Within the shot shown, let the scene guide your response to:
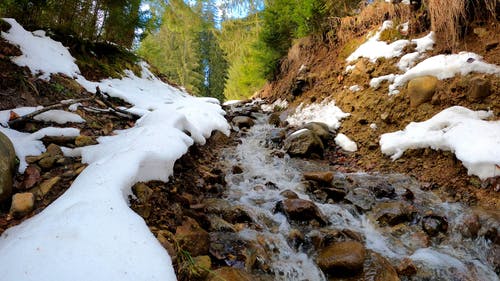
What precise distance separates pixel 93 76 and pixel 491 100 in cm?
745

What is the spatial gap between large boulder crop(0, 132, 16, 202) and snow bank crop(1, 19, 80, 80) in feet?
8.56

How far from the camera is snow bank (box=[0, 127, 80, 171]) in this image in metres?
2.71

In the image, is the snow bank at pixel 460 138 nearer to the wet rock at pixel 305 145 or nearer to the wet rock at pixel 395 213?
the wet rock at pixel 395 213

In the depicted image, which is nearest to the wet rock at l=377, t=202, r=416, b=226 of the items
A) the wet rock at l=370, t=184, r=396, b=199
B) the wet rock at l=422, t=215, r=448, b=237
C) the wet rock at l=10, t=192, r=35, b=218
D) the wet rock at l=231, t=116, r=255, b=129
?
the wet rock at l=422, t=215, r=448, b=237

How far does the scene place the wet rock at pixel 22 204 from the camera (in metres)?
2.05

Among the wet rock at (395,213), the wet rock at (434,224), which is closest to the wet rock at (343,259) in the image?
the wet rock at (395,213)

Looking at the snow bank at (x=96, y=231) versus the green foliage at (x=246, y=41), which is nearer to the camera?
the snow bank at (x=96, y=231)

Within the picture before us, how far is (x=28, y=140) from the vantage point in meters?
2.97

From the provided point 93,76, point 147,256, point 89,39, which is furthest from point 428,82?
point 89,39

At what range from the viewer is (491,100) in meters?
4.11

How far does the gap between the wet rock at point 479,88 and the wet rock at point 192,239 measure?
4412 millimetres

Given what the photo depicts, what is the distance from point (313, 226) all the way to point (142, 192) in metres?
1.88

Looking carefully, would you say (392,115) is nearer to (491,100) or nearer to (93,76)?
(491,100)

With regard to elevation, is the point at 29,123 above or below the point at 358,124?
above
